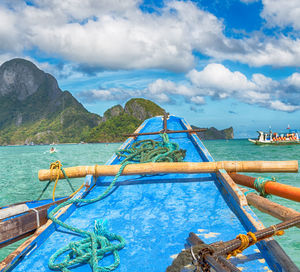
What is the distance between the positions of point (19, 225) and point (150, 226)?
1.47 meters

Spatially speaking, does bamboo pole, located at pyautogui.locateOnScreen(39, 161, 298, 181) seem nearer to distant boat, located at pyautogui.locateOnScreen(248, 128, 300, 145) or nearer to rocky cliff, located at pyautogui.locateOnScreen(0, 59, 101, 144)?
distant boat, located at pyautogui.locateOnScreen(248, 128, 300, 145)

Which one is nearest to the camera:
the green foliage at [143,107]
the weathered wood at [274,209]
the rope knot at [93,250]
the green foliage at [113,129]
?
the rope knot at [93,250]

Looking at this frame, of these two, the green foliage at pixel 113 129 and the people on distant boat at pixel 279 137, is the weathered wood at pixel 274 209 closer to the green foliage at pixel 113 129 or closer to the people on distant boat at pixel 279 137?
the people on distant boat at pixel 279 137

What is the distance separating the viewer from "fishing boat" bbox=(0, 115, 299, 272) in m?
1.87

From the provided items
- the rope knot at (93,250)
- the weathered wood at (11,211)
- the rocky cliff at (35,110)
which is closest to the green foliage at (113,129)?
the rocky cliff at (35,110)

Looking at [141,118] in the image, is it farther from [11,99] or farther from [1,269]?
[1,269]

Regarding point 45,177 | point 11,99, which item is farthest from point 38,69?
point 45,177

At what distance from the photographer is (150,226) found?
2.45 metres

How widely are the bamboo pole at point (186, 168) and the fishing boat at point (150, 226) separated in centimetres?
1

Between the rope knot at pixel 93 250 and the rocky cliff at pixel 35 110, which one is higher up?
the rocky cliff at pixel 35 110

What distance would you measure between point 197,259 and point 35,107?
177713 millimetres

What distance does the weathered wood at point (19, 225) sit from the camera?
2.52m

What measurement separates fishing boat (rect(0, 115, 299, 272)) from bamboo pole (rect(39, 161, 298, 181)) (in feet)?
0.05

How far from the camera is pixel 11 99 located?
16038cm
